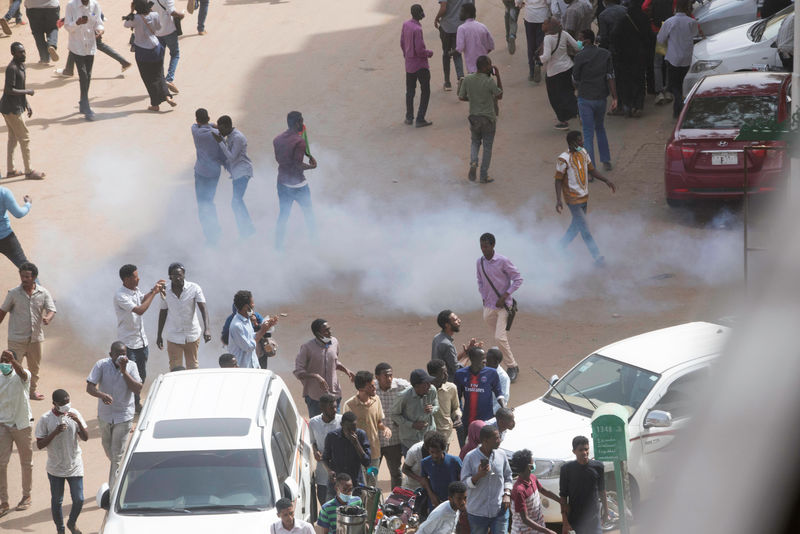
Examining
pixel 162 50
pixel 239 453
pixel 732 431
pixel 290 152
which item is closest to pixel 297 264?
pixel 290 152

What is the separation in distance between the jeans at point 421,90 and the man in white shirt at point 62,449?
10.8 metres

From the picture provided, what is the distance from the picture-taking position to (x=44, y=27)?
2256 centimetres

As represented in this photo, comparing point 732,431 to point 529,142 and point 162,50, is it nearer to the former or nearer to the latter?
point 529,142

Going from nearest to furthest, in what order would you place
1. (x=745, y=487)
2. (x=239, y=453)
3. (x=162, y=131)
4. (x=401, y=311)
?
(x=745, y=487) < (x=239, y=453) < (x=401, y=311) < (x=162, y=131)

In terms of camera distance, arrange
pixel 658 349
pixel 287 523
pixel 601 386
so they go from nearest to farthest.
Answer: pixel 287 523 → pixel 658 349 → pixel 601 386

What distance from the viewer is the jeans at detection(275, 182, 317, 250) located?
49.9 feet

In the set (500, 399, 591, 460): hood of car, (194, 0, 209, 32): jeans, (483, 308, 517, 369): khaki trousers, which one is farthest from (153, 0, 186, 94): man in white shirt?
(500, 399, 591, 460): hood of car

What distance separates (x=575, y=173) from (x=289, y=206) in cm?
415

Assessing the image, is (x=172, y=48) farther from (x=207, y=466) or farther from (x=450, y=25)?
(x=207, y=466)

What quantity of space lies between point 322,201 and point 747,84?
670 centimetres

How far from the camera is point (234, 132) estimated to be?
15.1 m

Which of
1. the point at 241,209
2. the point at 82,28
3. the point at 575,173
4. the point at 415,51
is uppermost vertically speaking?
the point at 82,28

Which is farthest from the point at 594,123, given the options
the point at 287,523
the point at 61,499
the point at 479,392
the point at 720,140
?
the point at 287,523

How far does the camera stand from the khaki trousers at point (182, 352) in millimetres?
11695
